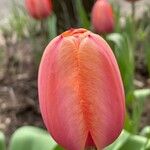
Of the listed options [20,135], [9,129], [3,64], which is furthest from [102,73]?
[3,64]

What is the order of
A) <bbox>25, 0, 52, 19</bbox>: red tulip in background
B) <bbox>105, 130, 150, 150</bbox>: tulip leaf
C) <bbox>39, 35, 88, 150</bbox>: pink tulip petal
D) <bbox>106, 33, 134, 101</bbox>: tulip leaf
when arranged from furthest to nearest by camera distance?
<bbox>25, 0, 52, 19</bbox>: red tulip in background < <bbox>106, 33, 134, 101</bbox>: tulip leaf < <bbox>105, 130, 150, 150</bbox>: tulip leaf < <bbox>39, 35, 88, 150</bbox>: pink tulip petal

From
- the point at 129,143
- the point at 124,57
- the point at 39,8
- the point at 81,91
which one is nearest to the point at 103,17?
the point at 124,57

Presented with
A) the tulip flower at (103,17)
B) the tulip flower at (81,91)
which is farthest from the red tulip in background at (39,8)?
the tulip flower at (81,91)

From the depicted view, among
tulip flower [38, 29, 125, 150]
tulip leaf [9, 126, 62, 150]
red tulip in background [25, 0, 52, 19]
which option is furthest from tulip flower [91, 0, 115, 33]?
tulip flower [38, 29, 125, 150]

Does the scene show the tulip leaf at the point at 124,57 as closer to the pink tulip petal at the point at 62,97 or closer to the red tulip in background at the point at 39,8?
the red tulip in background at the point at 39,8

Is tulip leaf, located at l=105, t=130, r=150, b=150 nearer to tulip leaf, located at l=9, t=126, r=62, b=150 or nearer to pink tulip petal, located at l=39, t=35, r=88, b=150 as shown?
tulip leaf, located at l=9, t=126, r=62, b=150

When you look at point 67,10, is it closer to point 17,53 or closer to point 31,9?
point 17,53
